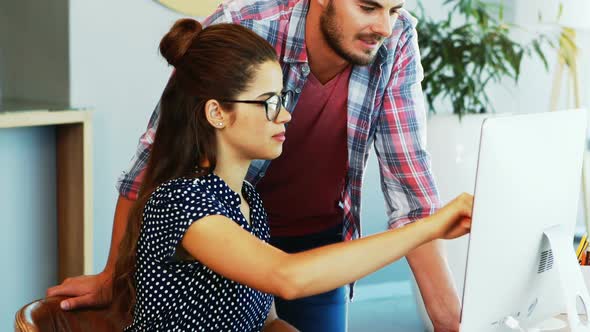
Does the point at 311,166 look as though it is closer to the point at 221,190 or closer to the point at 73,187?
the point at 221,190

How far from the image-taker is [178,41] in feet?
5.34

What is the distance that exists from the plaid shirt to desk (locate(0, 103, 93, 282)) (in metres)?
0.86

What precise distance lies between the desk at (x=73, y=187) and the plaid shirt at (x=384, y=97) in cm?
86

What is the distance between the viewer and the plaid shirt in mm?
1909

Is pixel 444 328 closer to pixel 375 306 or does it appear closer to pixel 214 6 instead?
pixel 214 6

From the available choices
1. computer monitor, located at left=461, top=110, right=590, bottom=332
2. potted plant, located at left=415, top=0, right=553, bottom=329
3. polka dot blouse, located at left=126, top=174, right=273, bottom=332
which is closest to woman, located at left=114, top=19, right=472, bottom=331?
polka dot blouse, located at left=126, top=174, right=273, bottom=332

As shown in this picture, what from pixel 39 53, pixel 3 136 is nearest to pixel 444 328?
pixel 3 136

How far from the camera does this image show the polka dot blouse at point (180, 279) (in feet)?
4.71

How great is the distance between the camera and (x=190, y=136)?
5.22ft

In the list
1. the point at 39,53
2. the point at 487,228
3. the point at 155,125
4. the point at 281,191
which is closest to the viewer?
the point at 487,228

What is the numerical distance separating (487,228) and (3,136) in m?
1.83

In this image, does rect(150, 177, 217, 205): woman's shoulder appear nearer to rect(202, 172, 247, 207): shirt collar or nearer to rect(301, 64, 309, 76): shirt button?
rect(202, 172, 247, 207): shirt collar

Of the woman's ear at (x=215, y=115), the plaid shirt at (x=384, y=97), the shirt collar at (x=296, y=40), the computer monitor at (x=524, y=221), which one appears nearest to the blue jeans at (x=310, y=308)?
the plaid shirt at (x=384, y=97)

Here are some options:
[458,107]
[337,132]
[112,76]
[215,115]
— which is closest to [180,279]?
[215,115]
